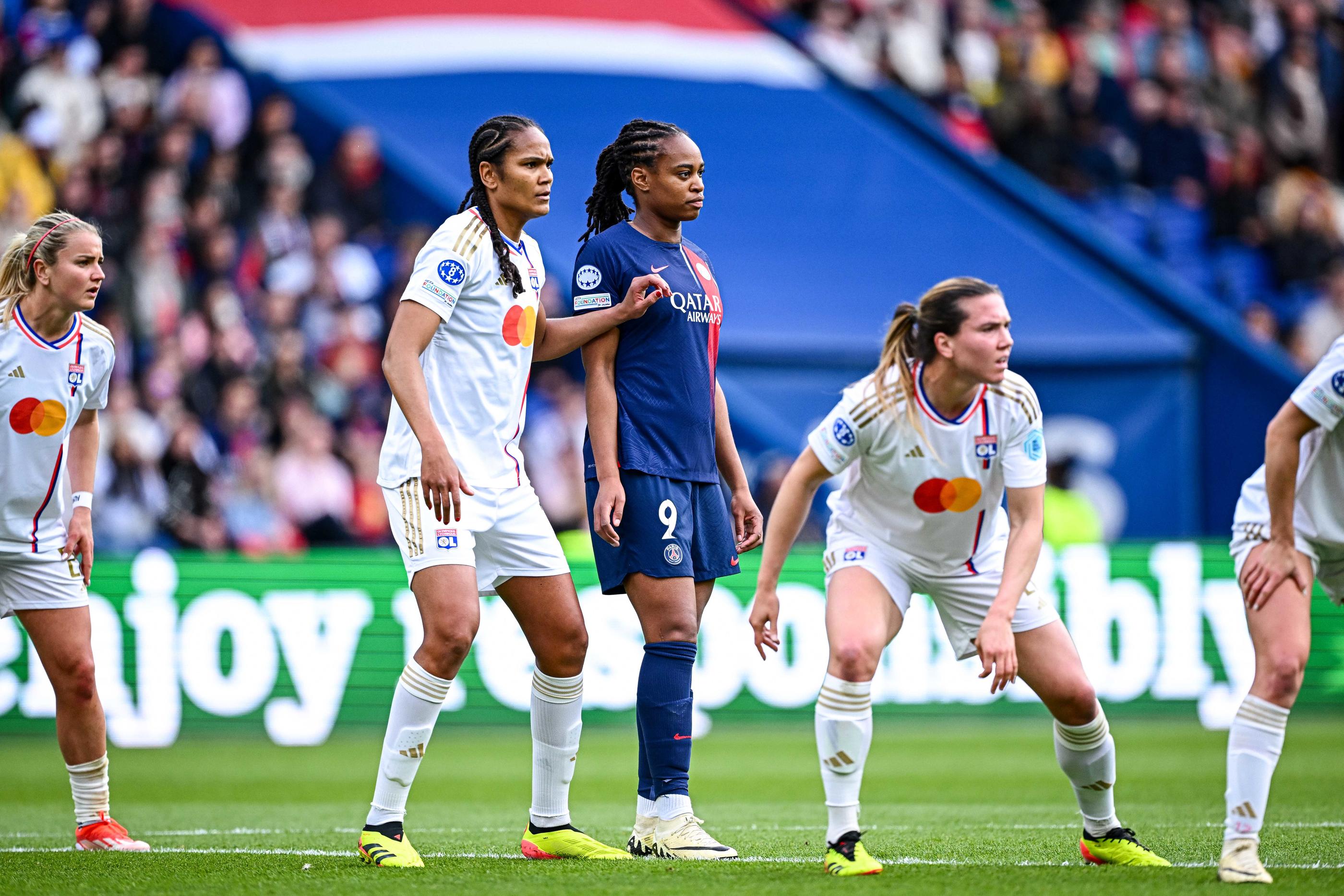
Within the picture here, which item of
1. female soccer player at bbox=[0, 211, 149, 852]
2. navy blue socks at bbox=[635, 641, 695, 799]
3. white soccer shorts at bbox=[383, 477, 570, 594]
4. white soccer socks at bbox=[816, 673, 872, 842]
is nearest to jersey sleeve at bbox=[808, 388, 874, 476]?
white soccer socks at bbox=[816, 673, 872, 842]

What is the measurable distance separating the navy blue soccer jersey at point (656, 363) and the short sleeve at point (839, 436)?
1.76 feet

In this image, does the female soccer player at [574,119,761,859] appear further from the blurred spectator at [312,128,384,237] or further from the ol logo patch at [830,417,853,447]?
the blurred spectator at [312,128,384,237]

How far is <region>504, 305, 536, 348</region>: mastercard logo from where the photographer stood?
18.5 ft

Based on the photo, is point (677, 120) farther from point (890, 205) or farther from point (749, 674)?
point (749, 674)

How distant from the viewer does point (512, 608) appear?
5.74 metres

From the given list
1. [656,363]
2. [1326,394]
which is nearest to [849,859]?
[656,363]

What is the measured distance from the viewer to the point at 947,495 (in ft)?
18.3

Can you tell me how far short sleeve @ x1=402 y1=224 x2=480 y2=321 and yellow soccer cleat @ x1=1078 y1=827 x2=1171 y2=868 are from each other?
282cm

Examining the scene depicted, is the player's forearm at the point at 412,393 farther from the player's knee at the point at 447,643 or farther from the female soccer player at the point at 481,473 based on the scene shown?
the player's knee at the point at 447,643

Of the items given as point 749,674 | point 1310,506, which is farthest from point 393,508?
point 749,674

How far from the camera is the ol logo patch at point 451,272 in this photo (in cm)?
545

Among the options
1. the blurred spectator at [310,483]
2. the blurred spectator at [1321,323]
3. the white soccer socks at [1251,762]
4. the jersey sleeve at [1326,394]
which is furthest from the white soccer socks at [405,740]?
the blurred spectator at [1321,323]

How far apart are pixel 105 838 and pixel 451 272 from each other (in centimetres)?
259

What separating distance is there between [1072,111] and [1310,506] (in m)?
15.8
